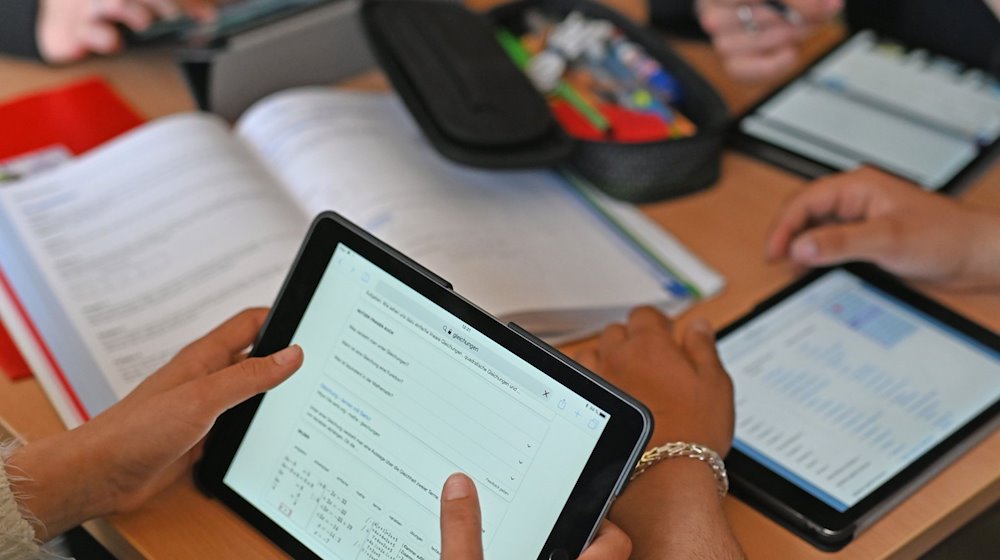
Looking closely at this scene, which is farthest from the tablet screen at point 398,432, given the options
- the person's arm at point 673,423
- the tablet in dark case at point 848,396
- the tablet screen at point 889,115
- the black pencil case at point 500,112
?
the tablet screen at point 889,115

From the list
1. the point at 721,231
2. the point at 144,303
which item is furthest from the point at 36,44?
the point at 721,231

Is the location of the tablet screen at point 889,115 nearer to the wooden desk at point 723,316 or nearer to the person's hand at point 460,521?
the wooden desk at point 723,316

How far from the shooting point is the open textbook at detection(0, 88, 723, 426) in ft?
2.76

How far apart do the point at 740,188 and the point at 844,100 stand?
171 mm

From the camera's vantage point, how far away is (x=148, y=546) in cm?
70

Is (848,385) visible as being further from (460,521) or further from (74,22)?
(74,22)

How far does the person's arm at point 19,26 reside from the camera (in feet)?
3.84

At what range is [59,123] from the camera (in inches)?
43.3

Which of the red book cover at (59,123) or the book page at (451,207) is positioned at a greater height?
the red book cover at (59,123)

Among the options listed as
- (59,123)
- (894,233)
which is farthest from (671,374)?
(59,123)

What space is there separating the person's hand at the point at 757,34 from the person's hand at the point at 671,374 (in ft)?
1.21

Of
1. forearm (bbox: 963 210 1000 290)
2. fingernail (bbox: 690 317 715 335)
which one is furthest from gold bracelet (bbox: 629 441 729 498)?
forearm (bbox: 963 210 1000 290)

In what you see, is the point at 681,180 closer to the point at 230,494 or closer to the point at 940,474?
the point at 940,474

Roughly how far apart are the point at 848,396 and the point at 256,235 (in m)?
0.51
